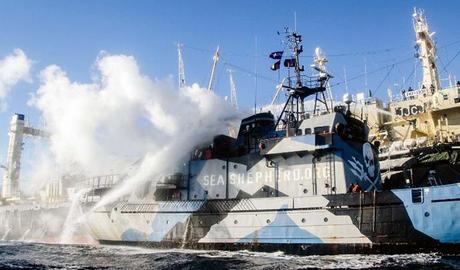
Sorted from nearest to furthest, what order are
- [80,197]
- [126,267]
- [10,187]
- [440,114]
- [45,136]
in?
1. [126,267]
2. [80,197]
3. [440,114]
4. [10,187]
5. [45,136]

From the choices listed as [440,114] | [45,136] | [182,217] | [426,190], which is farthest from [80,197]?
Result: [440,114]

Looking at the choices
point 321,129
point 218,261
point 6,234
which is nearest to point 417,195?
point 321,129

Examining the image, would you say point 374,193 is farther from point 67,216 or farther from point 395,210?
point 67,216

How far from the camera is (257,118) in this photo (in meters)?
24.9

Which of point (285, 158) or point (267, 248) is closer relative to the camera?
point (267, 248)

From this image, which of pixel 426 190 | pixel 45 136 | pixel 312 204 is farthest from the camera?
pixel 45 136

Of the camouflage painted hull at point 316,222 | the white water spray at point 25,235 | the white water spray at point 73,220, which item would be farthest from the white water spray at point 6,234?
the camouflage painted hull at point 316,222

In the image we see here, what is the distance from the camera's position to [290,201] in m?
20.3

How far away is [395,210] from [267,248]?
617 cm

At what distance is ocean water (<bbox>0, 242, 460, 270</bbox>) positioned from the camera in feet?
52.6

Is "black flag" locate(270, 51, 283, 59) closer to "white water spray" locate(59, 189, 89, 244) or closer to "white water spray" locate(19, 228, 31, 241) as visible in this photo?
"white water spray" locate(59, 189, 89, 244)

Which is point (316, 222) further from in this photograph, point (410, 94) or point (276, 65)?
point (410, 94)

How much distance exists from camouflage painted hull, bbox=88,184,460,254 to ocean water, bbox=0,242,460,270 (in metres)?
0.68

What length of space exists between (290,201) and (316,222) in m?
1.54
